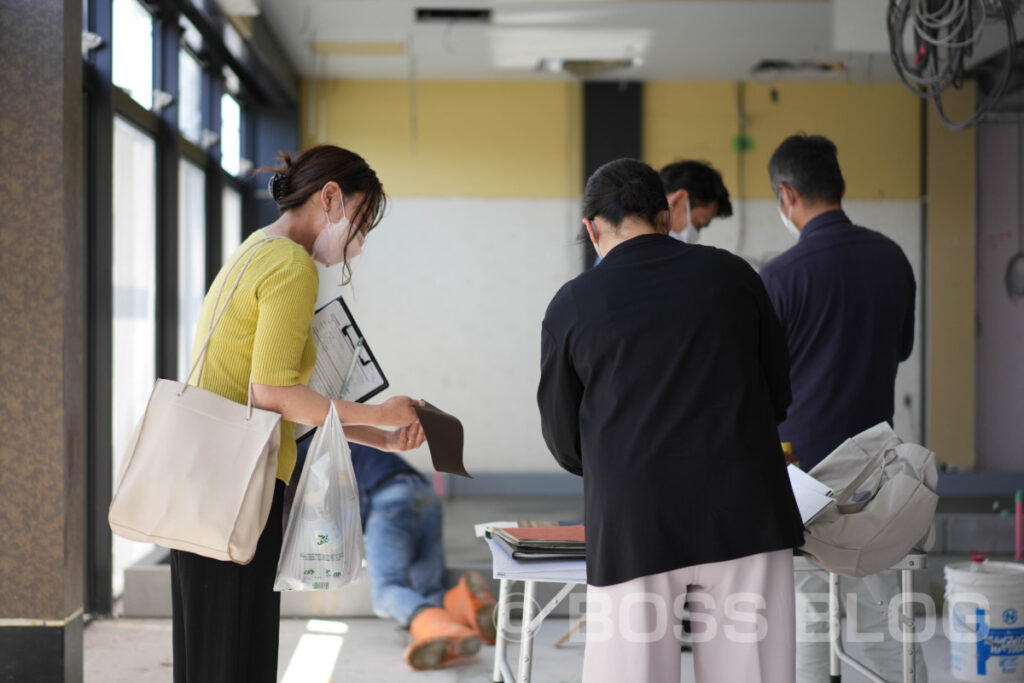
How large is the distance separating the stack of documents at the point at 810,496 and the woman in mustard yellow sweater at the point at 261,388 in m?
0.85

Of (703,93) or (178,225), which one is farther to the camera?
(703,93)

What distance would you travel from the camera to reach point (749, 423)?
1492mm

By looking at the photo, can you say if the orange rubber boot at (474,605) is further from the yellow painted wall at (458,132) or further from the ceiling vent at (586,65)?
the yellow painted wall at (458,132)

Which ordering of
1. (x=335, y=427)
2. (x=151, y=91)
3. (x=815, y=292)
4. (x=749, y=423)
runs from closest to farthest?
(x=749, y=423) < (x=335, y=427) < (x=815, y=292) < (x=151, y=91)

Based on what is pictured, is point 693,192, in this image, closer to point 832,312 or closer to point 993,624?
point 832,312

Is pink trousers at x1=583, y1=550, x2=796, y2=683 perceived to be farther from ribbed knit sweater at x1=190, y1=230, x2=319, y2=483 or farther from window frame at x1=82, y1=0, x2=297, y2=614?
window frame at x1=82, y1=0, x2=297, y2=614

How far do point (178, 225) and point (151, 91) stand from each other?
663mm

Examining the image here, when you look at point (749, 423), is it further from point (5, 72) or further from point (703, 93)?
point (703, 93)

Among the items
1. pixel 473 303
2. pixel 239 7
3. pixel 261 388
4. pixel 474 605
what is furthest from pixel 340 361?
pixel 473 303

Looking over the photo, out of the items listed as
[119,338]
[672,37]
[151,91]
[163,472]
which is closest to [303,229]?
[163,472]

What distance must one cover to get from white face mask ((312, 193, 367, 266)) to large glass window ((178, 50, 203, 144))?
3.49 meters

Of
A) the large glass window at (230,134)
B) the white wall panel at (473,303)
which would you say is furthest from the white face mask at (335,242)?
the white wall panel at (473,303)

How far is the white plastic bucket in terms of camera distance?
2.81m

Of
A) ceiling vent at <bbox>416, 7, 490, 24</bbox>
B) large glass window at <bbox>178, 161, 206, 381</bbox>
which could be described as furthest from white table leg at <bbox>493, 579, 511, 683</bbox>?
ceiling vent at <bbox>416, 7, 490, 24</bbox>
